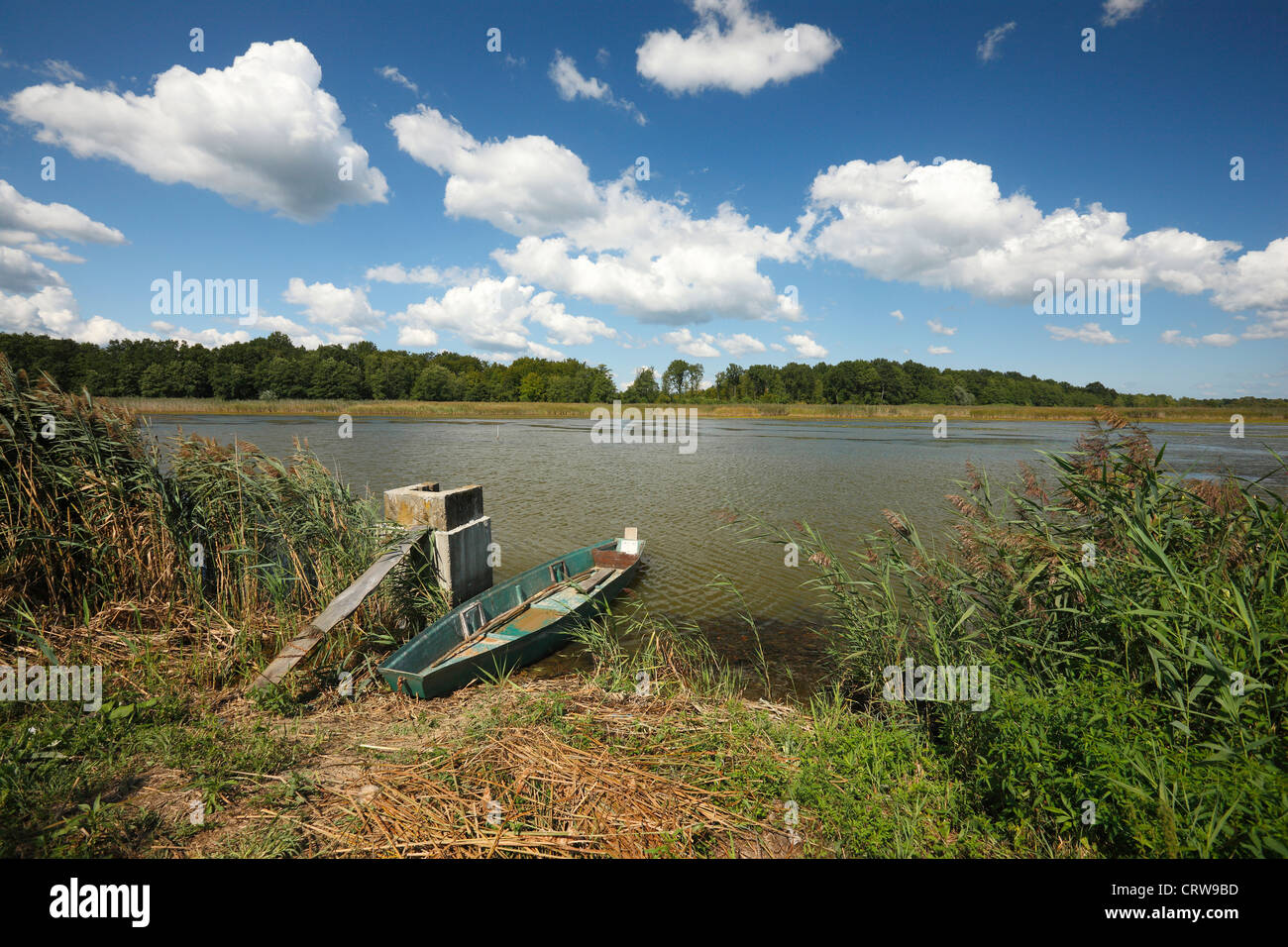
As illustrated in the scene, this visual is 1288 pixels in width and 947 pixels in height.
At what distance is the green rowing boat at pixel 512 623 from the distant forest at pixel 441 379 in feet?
326

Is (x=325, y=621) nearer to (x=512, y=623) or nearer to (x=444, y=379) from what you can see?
(x=512, y=623)

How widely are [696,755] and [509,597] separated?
597cm

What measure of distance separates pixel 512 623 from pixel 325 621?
3.31m

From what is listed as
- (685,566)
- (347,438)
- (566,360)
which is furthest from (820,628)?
(566,360)

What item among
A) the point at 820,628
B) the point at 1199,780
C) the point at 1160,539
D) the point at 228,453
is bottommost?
the point at 820,628

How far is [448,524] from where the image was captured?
30.8 feet

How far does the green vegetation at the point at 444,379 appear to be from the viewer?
9206 centimetres

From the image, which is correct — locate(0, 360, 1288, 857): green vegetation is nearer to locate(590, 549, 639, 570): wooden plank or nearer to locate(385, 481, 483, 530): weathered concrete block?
locate(385, 481, 483, 530): weathered concrete block

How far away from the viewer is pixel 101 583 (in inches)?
245

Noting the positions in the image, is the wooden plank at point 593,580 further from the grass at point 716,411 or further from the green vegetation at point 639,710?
the grass at point 716,411

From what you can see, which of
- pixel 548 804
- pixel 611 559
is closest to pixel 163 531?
pixel 548 804

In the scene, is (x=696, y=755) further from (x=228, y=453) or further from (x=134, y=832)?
(x=228, y=453)

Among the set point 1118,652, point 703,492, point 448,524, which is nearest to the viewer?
point 1118,652

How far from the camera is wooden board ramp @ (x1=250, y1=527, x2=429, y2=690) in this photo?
226 inches
